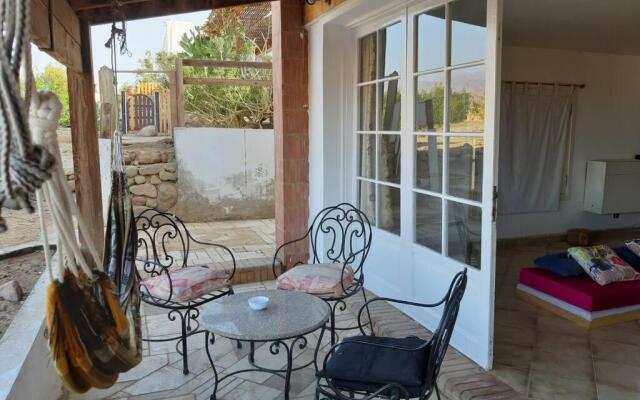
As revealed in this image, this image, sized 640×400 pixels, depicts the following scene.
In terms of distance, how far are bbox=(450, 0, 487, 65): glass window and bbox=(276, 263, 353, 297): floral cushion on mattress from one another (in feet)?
4.62

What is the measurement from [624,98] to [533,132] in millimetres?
1396

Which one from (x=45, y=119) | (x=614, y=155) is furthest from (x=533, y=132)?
(x=45, y=119)

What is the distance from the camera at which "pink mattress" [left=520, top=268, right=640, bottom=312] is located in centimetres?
327

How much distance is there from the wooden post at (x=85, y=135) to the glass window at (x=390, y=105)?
1951mm

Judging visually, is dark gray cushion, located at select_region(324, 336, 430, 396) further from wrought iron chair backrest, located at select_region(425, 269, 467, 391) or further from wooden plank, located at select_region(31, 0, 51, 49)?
wooden plank, located at select_region(31, 0, 51, 49)

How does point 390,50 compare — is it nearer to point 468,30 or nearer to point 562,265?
point 468,30

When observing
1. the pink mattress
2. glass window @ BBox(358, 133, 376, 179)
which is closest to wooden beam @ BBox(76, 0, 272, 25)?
glass window @ BBox(358, 133, 376, 179)

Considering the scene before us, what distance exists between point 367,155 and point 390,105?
0.53m

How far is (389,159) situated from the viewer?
3705 mm

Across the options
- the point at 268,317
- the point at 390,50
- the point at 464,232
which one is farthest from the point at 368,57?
the point at 268,317

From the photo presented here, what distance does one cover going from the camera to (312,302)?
102 inches

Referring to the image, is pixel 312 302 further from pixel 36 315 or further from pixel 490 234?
pixel 36 315

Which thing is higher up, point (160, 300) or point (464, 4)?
point (464, 4)

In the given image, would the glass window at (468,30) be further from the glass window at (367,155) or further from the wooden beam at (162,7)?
the wooden beam at (162,7)
